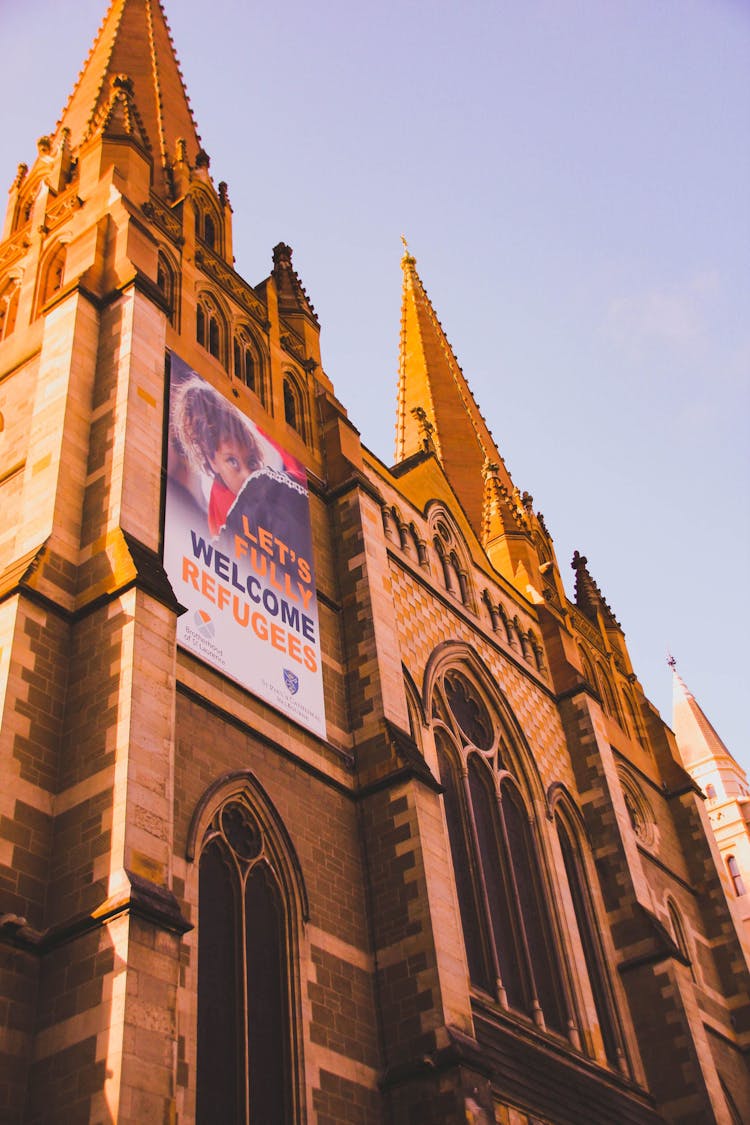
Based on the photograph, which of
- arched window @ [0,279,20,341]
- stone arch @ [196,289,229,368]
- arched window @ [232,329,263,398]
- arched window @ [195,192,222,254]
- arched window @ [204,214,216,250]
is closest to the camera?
stone arch @ [196,289,229,368]

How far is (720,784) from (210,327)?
1329 inches

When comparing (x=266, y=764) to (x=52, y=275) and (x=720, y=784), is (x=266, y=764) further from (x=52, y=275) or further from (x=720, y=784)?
(x=720, y=784)

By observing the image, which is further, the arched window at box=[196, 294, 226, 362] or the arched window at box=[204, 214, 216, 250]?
the arched window at box=[204, 214, 216, 250]

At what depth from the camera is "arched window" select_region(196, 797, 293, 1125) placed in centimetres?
1205

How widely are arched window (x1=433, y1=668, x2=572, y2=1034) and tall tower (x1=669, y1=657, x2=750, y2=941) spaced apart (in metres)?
25.3

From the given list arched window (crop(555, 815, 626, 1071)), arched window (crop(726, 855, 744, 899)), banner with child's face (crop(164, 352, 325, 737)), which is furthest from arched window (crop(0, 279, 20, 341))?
arched window (crop(726, 855, 744, 899))

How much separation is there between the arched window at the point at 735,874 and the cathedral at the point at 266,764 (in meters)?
19.2

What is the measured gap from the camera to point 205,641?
48.4 feet

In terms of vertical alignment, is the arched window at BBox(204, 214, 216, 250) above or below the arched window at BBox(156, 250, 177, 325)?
above

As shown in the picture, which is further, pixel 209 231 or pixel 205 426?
pixel 209 231

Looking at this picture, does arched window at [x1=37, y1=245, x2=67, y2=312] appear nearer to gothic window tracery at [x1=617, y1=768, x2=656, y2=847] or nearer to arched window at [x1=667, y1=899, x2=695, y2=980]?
gothic window tracery at [x1=617, y1=768, x2=656, y2=847]

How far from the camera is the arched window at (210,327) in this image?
20047mm

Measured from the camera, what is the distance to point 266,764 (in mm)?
14805

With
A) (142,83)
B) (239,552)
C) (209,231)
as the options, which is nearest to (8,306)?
(209,231)
